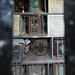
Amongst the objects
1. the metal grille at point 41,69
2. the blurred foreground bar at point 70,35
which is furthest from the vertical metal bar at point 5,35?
the metal grille at point 41,69

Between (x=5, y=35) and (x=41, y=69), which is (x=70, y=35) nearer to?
(x=5, y=35)

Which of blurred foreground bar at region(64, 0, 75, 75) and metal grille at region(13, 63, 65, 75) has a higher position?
blurred foreground bar at region(64, 0, 75, 75)

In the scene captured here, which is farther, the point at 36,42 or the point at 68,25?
the point at 36,42

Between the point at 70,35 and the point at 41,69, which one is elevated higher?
the point at 70,35

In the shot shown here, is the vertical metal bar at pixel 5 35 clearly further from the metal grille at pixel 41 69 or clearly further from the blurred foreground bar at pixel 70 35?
the metal grille at pixel 41 69

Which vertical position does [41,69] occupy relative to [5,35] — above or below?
below

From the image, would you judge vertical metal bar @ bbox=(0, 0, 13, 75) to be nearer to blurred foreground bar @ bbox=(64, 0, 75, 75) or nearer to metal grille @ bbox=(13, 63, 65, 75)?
blurred foreground bar @ bbox=(64, 0, 75, 75)

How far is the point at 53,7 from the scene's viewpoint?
333 cm

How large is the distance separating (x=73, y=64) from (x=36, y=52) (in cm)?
320

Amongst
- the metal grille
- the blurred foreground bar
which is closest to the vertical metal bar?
the blurred foreground bar

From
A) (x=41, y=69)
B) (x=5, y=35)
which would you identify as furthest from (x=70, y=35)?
(x=41, y=69)

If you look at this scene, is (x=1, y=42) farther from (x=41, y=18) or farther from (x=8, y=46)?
(x=41, y=18)

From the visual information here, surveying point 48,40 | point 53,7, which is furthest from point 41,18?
point 48,40

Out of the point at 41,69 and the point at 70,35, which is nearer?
the point at 70,35
